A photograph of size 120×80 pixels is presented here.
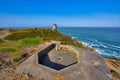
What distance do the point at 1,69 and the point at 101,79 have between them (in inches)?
345

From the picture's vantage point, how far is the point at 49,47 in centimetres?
1709

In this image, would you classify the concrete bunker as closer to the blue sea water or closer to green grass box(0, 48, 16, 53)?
green grass box(0, 48, 16, 53)

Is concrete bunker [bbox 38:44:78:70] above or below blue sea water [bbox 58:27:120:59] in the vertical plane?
above

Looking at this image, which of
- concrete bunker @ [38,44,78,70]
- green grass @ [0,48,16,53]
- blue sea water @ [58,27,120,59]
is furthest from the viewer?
blue sea water @ [58,27,120,59]

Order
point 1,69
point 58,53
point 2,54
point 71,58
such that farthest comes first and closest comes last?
point 2,54, point 58,53, point 71,58, point 1,69

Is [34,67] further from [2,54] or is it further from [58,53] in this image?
[2,54]

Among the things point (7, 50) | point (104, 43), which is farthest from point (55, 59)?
point (104, 43)

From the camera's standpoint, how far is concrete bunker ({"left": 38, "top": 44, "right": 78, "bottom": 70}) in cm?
1324

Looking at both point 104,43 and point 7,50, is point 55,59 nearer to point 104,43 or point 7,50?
point 7,50

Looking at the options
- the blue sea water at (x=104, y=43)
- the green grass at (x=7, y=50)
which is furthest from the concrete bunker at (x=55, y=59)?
the blue sea water at (x=104, y=43)

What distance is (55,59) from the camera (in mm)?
14414

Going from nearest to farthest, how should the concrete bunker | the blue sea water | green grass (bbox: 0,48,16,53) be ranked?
1. the concrete bunker
2. green grass (bbox: 0,48,16,53)
3. the blue sea water

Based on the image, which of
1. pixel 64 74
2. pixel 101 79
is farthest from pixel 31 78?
pixel 101 79

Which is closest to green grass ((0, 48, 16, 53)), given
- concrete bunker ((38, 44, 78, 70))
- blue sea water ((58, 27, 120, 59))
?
concrete bunker ((38, 44, 78, 70))
